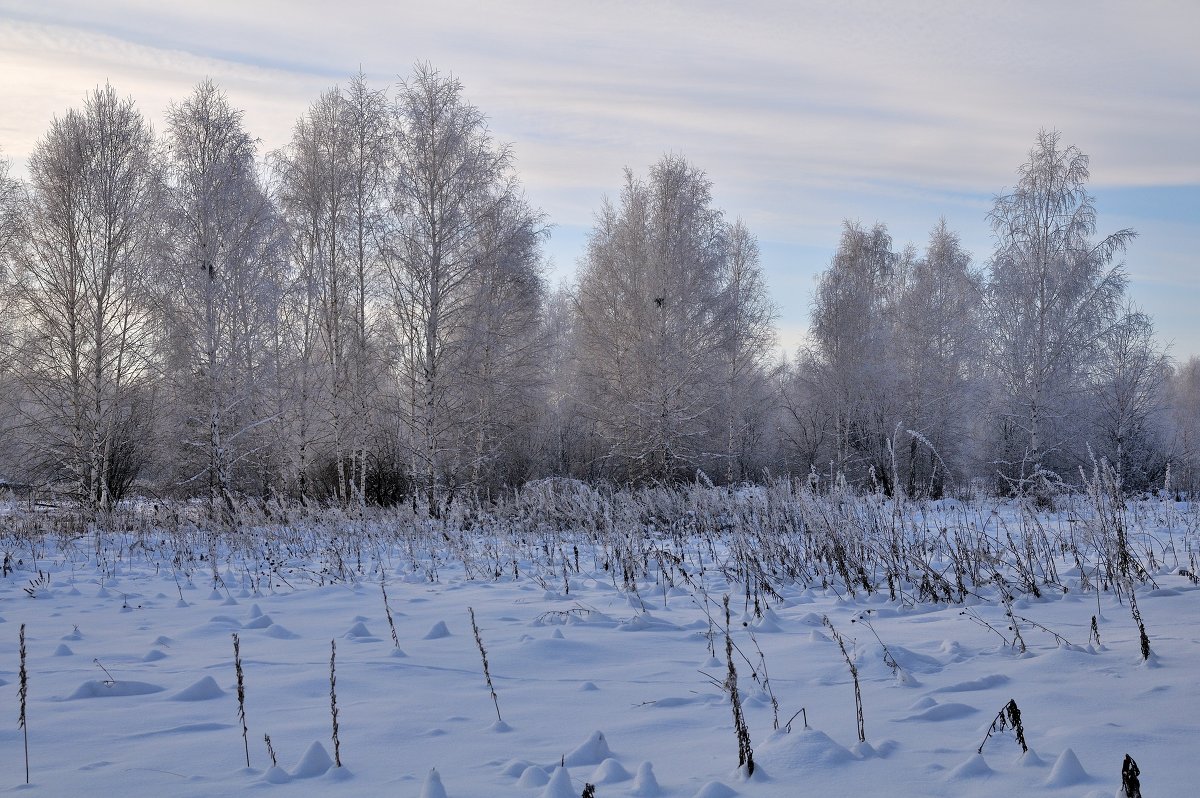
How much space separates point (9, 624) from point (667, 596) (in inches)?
163

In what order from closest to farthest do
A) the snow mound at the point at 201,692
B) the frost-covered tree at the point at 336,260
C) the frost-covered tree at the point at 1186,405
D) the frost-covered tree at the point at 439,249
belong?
1. the snow mound at the point at 201,692
2. the frost-covered tree at the point at 439,249
3. the frost-covered tree at the point at 336,260
4. the frost-covered tree at the point at 1186,405

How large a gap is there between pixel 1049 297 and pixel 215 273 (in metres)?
20.6

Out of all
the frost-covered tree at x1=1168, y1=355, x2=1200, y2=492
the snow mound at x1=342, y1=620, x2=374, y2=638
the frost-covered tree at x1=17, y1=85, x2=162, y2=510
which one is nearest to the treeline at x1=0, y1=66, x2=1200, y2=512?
the frost-covered tree at x1=17, y1=85, x2=162, y2=510

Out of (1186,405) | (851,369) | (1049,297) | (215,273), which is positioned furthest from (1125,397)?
(1186,405)

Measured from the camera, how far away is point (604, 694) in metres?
3.30

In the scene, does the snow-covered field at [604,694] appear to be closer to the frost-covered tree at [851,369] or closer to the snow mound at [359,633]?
the snow mound at [359,633]

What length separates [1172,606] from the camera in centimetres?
446

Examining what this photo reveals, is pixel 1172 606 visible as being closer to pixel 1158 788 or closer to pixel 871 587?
pixel 871 587

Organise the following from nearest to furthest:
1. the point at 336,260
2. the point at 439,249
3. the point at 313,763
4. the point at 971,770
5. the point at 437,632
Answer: the point at 971,770, the point at 313,763, the point at 437,632, the point at 439,249, the point at 336,260

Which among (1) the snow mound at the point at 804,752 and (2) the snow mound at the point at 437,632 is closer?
(1) the snow mound at the point at 804,752

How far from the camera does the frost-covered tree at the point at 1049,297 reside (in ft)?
72.0

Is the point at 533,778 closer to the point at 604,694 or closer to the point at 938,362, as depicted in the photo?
the point at 604,694

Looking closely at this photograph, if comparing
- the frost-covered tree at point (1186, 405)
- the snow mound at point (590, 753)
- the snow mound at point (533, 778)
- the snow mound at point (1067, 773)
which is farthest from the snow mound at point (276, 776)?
the frost-covered tree at point (1186, 405)

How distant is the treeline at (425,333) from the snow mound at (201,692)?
11.0 meters
